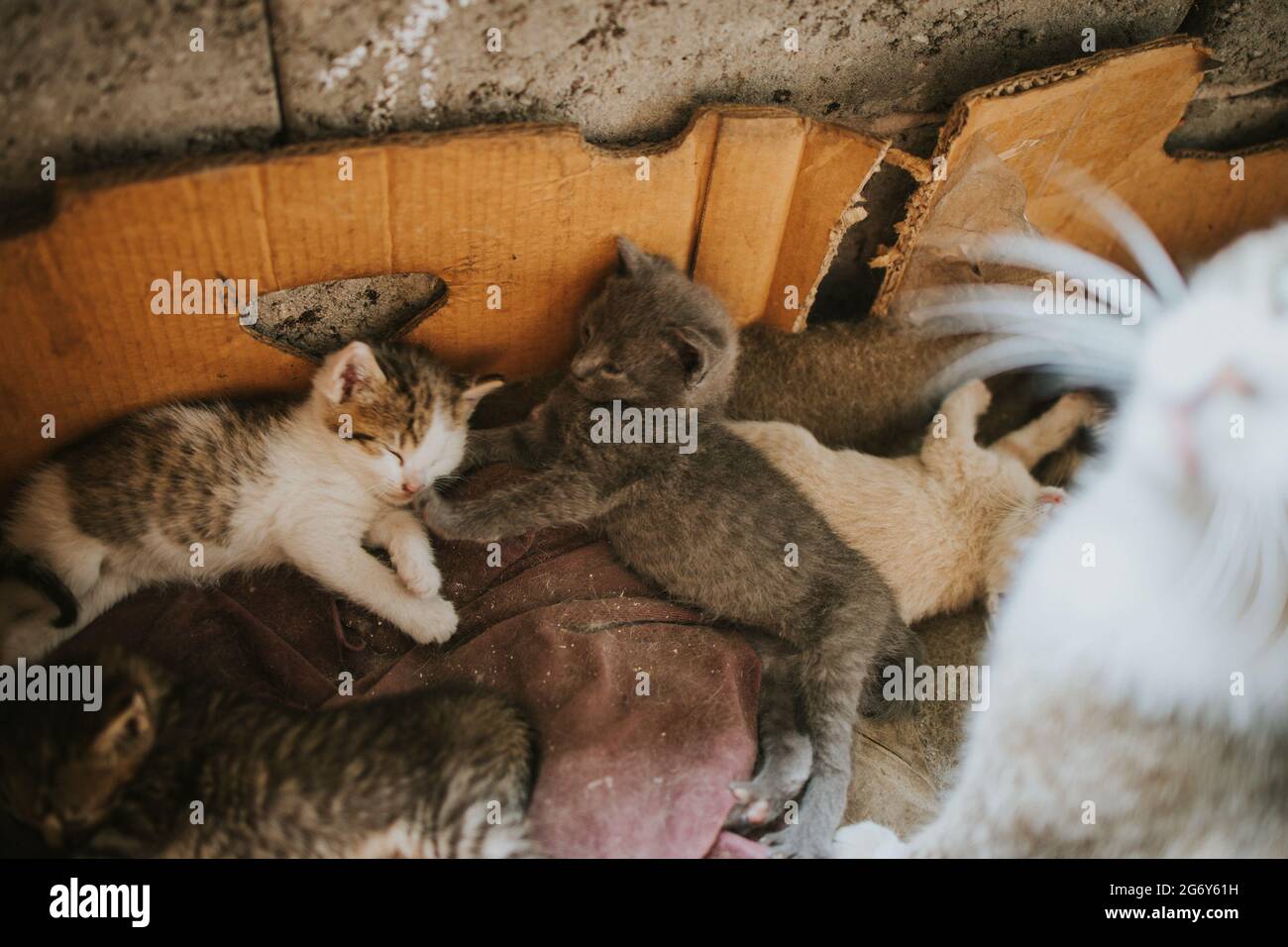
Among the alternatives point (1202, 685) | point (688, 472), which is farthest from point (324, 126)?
point (1202, 685)

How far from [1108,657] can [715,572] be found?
91 centimetres

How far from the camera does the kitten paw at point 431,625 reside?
2.23 metres

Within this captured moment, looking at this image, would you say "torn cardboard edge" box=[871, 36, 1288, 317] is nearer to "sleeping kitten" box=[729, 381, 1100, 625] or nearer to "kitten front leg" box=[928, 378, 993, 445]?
"kitten front leg" box=[928, 378, 993, 445]

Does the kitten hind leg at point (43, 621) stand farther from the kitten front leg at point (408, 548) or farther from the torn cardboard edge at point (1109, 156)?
the torn cardboard edge at point (1109, 156)

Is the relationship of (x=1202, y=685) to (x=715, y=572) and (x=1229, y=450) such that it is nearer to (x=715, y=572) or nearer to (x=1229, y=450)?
(x=1229, y=450)

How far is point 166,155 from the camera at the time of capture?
1.91m

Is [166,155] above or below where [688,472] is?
above

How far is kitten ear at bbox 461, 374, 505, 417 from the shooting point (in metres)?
2.37

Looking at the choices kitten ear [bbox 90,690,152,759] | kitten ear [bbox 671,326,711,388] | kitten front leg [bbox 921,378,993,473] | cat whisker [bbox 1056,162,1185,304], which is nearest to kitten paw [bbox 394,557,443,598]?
kitten ear [bbox 90,690,152,759]

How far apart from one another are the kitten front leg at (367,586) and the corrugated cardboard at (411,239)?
44cm
